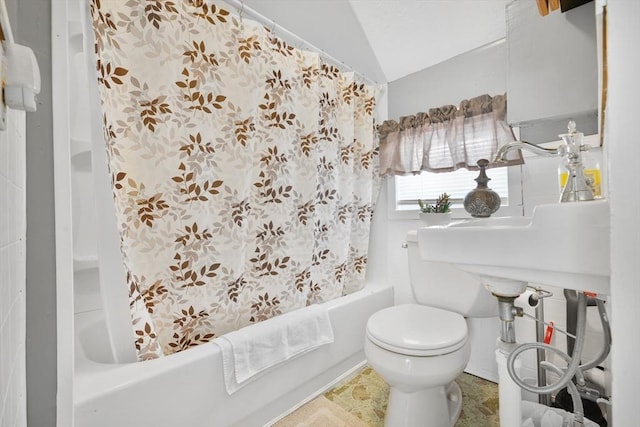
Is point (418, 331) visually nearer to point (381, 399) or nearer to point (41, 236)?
point (381, 399)

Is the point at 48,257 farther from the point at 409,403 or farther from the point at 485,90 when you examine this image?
the point at 485,90

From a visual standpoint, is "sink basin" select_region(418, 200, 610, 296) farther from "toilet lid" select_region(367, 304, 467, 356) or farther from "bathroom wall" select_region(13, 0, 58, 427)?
"bathroom wall" select_region(13, 0, 58, 427)

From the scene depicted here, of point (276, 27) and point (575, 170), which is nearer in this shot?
point (575, 170)

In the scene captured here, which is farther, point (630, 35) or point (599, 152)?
point (599, 152)

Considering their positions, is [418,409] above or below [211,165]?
below

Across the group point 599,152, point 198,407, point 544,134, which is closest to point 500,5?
point 544,134

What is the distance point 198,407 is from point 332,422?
622 millimetres

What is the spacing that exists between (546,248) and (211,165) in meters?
1.10

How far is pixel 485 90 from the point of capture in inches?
63.5

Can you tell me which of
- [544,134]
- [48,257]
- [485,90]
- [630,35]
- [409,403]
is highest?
[485,90]

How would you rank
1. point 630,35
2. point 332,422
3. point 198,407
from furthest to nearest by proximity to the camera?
point 332,422
point 198,407
point 630,35

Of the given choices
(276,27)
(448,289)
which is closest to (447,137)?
(448,289)

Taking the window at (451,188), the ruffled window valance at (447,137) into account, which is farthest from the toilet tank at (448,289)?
the ruffled window valance at (447,137)

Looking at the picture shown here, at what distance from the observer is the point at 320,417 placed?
1316mm
